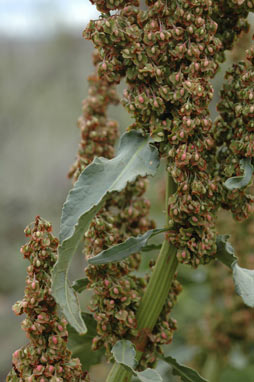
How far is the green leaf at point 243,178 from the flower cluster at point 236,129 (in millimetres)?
12

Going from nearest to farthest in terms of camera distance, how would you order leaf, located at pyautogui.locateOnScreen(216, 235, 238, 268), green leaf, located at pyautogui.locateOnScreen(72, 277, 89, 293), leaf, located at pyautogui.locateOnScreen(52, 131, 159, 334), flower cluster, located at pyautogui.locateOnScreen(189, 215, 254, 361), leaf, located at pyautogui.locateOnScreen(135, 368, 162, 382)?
leaf, located at pyautogui.locateOnScreen(52, 131, 159, 334)
leaf, located at pyautogui.locateOnScreen(135, 368, 162, 382)
leaf, located at pyautogui.locateOnScreen(216, 235, 238, 268)
green leaf, located at pyautogui.locateOnScreen(72, 277, 89, 293)
flower cluster, located at pyautogui.locateOnScreen(189, 215, 254, 361)

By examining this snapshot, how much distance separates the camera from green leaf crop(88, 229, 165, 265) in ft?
4.25

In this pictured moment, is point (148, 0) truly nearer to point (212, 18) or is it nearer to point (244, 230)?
point (212, 18)

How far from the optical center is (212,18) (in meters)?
1.39

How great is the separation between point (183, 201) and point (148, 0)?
47cm

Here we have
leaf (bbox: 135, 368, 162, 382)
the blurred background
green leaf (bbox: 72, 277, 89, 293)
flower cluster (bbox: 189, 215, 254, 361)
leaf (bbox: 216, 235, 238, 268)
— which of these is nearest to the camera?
leaf (bbox: 135, 368, 162, 382)

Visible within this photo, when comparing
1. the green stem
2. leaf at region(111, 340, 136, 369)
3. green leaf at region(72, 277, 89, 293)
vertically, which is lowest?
leaf at region(111, 340, 136, 369)

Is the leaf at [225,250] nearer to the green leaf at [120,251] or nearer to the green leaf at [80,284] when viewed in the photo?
the green leaf at [120,251]

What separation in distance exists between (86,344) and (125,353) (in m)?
0.28

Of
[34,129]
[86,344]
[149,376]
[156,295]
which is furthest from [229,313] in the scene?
[34,129]

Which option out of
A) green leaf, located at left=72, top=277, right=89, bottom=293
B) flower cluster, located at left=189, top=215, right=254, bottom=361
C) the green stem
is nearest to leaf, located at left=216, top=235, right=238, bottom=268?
the green stem

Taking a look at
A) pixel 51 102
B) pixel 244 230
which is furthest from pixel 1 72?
pixel 244 230

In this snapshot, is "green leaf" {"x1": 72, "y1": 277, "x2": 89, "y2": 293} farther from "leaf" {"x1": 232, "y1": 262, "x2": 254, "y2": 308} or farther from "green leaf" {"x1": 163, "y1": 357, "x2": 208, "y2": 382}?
"leaf" {"x1": 232, "y1": 262, "x2": 254, "y2": 308}

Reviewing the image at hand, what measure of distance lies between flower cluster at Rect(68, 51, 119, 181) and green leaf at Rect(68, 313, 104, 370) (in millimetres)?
408
